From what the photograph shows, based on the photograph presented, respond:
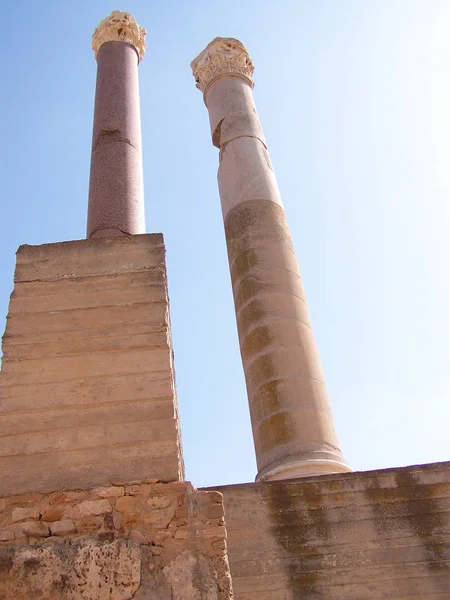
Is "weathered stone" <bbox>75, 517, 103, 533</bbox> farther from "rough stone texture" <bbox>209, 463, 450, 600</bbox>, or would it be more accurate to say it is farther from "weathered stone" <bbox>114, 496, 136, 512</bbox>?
"rough stone texture" <bbox>209, 463, 450, 600</bbox>

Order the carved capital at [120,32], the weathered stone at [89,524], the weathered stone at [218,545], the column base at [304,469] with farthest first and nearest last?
the carved capital at [120,32]
the column base at [304,469]
the weathered stone at [89,524]
the weathered stone at [218,545]

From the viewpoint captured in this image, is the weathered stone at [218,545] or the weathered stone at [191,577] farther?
the weathered stone at [218,545]

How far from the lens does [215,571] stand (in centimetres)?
535

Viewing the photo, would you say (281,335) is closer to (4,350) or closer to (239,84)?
(4,350)

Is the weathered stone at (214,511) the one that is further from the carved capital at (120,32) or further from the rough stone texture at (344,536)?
the carved capital at (120,32)

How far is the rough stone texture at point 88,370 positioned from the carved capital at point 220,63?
549 inches

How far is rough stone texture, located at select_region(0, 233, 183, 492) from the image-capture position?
6.01 m

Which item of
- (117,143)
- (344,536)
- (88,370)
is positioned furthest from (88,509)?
(117,143)

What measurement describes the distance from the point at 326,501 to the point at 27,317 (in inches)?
191

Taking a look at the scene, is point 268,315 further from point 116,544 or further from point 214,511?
point 116,544

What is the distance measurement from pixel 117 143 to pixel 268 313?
14.8 feet

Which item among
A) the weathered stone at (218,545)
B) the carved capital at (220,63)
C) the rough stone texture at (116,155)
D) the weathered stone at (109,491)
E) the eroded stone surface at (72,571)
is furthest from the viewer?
the carved capital at (220,63)

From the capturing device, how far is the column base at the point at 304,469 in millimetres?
11227

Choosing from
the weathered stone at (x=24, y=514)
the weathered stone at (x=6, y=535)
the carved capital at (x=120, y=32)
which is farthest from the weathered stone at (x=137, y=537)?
the carved capital at (x=120, y=32)
